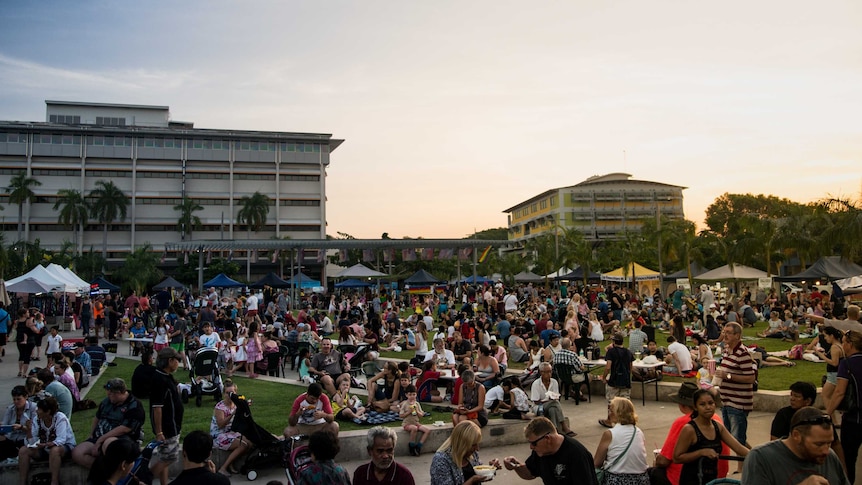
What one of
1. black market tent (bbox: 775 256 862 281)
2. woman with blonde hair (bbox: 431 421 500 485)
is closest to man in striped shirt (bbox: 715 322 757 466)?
woman with blonde hair (bbox: 431 421 500 485)

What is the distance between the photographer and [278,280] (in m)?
31.1

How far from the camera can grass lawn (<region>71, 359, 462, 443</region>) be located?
9250mm

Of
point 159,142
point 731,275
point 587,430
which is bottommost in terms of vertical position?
point 587,430

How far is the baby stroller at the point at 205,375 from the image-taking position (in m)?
11.2

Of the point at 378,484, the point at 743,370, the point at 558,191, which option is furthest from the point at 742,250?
the point at 558,191

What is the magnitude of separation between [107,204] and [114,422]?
73.3 m

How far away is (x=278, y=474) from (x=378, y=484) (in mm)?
4042

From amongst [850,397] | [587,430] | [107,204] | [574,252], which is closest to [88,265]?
[107,204]

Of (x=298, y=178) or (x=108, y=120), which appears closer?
(x=108, y=120)

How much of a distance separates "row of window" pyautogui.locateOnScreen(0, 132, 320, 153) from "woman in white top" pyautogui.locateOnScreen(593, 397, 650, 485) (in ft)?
257

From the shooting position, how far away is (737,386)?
6848 millimetres

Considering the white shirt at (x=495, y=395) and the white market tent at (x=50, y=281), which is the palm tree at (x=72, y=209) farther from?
the white shirt at (x=495, y=395)

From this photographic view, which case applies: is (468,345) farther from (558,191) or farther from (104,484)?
(558,191)

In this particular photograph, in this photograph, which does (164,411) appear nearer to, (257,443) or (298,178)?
(257,443)
